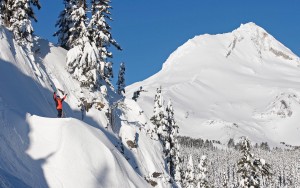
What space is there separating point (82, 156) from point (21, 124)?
304 centimetres

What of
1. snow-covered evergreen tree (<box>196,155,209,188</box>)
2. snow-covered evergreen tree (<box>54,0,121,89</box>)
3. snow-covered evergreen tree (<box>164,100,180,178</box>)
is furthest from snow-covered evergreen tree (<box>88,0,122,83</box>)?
snow-covered evergreen tree (<box>196,155,209,188</box>)

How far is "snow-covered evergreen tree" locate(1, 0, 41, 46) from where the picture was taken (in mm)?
32594

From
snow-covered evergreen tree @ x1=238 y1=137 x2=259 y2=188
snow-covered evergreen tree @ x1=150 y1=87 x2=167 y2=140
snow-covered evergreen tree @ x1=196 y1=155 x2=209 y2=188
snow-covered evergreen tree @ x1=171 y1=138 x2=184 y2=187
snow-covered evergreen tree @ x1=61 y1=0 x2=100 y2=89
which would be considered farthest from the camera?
snow-covered evergreen tree @ x1=196 y1=155 x2=209 y2=188

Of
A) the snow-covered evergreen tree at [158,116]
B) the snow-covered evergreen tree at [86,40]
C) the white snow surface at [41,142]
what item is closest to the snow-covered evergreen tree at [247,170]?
the snow-covered evergreen tree at [158,116]

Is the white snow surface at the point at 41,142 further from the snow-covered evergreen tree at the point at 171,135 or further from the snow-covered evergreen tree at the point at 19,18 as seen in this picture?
the snow-covered evergreen tree at the point at 171,135

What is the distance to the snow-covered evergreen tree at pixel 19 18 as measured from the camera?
3259 centimetres

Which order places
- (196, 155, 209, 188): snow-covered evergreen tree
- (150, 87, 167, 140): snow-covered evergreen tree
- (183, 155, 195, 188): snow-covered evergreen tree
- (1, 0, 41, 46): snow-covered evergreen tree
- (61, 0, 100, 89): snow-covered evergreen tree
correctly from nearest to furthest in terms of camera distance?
1. (1, 0, 41, 46): snow-covered evergreen tree
2. (61, 0, 100, 89): snow-covered evergreen tree
3. (150, 87, 167, 140): snow-covered evergreen tree
4. (196, 155, 209, 188): snow-covered evergreen tree
5. (183, 155, 195, 188): snow-covered evergreen tree

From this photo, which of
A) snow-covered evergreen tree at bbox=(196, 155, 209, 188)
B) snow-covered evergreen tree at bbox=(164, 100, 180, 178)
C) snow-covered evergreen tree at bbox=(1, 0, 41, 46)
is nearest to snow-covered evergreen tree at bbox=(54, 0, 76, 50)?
snow-covered evergreen tree at bbox=(1, 0, 41, 46)

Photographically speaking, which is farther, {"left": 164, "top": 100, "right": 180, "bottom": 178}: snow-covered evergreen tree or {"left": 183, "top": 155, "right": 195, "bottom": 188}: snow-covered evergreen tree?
{"left": 183, "top": 155, "right": 195, "bottom": 188}: snow-covered evergreen tree

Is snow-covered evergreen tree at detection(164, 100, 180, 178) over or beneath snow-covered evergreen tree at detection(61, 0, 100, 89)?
beneath

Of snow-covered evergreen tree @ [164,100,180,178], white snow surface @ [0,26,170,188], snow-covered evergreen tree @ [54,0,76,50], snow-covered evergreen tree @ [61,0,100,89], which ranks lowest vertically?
white snow surface @ [0,26,170,188]

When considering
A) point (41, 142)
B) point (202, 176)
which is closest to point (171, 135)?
point (202, 176)

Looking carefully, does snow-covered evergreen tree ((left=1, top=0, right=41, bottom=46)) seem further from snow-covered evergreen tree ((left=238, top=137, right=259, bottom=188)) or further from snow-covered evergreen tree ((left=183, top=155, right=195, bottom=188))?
snow-covered evergreen tree ((left=183, top=155, right=195, bottom=188))

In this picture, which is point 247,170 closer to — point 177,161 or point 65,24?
point 177,161
